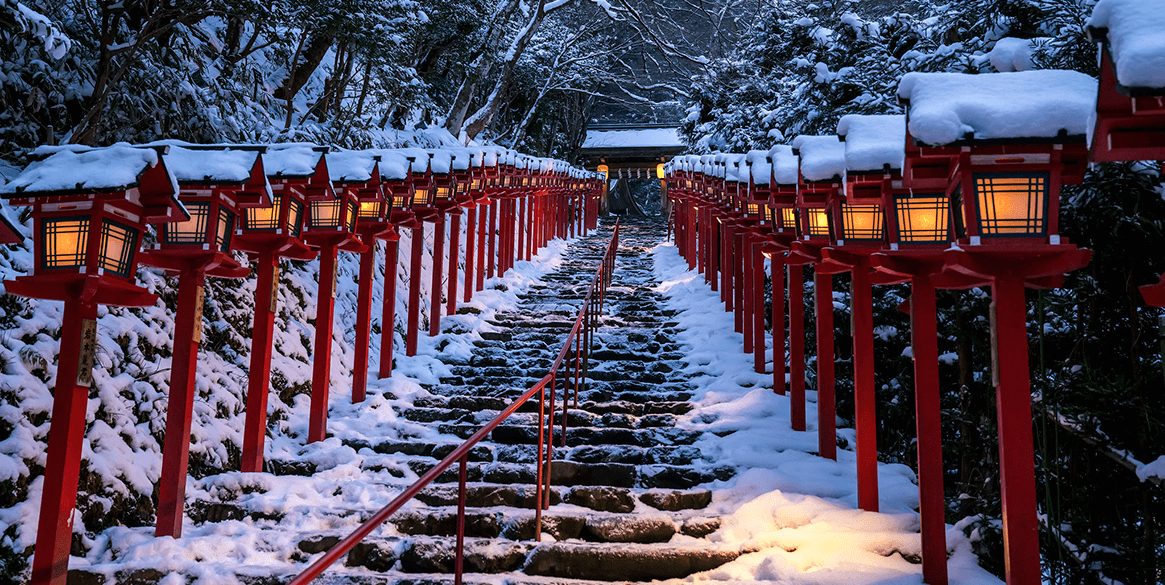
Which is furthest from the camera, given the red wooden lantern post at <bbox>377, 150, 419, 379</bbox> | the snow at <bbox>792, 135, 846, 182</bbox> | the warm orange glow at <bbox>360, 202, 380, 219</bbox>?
the red wooden lantern post at <bbox>377, 150, 419, 379</bbox>

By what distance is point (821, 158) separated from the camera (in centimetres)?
613

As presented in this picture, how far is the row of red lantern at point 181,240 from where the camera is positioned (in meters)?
4.62

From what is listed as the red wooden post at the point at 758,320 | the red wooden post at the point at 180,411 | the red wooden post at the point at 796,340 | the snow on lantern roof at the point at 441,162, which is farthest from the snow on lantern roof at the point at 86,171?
the red wooden post at the point at 758,320

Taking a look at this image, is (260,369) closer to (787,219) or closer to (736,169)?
(787,219)

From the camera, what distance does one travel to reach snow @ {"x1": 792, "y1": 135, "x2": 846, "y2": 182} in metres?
6.00

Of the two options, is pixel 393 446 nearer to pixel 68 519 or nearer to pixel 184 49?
pixel 68 519

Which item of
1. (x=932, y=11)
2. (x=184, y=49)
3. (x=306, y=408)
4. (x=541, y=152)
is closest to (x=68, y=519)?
(x=306, y=408)

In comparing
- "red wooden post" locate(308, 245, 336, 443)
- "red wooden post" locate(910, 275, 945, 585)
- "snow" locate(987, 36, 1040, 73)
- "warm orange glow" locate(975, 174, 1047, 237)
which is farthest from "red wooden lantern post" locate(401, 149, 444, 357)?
"warm orange glow" locate(975, 174, 1047, 237)

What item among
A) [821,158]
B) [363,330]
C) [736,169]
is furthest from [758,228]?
[363,330]

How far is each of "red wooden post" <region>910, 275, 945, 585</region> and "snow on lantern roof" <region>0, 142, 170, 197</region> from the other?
5132 millimetres

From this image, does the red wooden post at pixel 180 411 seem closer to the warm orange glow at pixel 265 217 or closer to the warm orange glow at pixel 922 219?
the warm orange glow at pixel 265 217

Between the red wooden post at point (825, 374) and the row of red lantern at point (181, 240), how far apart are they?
4.89 metres

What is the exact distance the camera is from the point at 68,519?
4508 millimetres

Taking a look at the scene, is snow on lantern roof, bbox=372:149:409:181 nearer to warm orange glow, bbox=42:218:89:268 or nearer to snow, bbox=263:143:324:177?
snow, bbox=263:143:324:177
